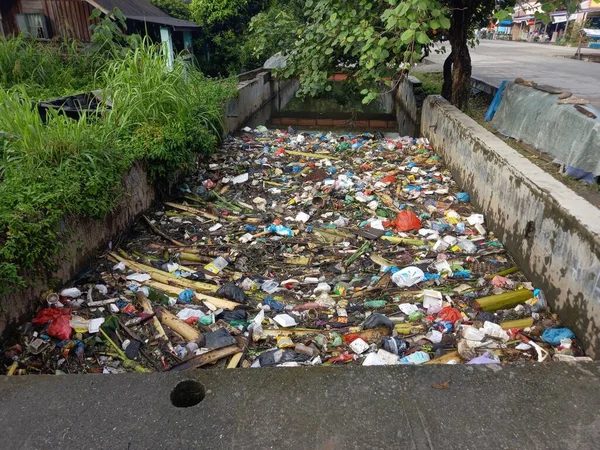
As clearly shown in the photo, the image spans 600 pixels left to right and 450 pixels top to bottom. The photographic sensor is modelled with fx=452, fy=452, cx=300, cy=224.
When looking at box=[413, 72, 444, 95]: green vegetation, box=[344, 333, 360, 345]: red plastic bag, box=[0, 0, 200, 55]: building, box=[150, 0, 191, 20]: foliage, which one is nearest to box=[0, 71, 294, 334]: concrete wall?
box=[344, 333, 360, 345]: red plastic bag

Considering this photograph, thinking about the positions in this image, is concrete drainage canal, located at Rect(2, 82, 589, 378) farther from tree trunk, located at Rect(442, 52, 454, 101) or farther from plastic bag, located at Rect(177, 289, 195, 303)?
tree trunk, located at Rect(442, 52, 454, 101)

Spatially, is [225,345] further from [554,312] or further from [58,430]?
[554,312]

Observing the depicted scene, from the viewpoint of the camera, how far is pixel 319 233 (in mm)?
4594

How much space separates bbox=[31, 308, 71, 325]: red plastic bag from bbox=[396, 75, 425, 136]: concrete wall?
782cm

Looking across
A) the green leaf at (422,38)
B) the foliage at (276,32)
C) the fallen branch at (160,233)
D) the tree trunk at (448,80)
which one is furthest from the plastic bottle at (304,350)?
the foliage at (276,32)

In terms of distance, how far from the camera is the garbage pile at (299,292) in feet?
9.11

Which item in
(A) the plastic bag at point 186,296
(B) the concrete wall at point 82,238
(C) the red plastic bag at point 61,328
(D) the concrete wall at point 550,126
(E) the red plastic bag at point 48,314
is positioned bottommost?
(A) the plastic bag at point 186,296

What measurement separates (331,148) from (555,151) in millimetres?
3694

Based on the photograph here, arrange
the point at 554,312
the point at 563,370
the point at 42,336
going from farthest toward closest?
the point at 554,312 → the point at 42,336 → the point at 563,370

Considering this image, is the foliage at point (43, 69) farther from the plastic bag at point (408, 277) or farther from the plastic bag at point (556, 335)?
the plastic bag at point (556, 335)

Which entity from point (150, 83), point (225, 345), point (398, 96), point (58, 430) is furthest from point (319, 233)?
point (398, 96)

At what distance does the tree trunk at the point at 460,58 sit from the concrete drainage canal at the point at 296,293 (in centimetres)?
294

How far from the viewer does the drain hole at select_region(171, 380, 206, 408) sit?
1921mm

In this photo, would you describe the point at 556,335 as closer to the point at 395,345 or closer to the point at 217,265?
the point at 395,345
